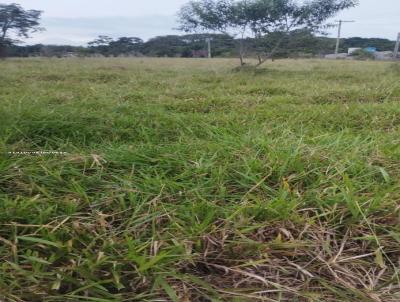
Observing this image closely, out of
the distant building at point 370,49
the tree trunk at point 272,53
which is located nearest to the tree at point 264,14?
the tree trunk at point 272,53

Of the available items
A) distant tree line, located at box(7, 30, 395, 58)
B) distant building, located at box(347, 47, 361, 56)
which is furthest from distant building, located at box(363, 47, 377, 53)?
distant tree line, located at box(7, 30, 395, 58)

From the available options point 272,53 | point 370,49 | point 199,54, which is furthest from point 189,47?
point 370,49

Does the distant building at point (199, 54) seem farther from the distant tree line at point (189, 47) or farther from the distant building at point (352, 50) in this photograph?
the distant building at point (352, 50)

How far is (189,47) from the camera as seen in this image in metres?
11.8

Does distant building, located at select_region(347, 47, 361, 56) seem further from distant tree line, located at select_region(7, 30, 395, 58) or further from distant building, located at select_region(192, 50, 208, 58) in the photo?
distant building, located at select_region(192, 50, 208, 58)

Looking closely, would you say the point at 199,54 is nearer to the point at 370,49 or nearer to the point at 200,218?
the point at 370,49

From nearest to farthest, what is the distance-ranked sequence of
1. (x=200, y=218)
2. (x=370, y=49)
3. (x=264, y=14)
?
(x=200, y=218)
(x=264, y=14)
(x=370, y=49)

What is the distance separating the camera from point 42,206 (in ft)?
4.31

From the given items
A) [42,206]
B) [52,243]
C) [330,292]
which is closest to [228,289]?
[330,292]

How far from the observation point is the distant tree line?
30.8 ft

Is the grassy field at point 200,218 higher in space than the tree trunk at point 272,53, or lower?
lower

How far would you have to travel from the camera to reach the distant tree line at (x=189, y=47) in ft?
30.8

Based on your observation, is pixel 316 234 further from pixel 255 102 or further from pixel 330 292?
pixel 255 102

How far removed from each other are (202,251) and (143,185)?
1.45ft
